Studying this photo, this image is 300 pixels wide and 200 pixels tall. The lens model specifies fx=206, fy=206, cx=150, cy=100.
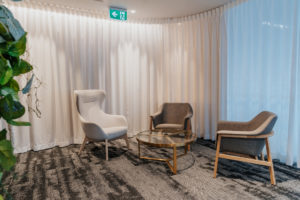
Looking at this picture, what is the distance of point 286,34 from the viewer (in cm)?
280

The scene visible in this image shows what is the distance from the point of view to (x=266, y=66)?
10.0ft

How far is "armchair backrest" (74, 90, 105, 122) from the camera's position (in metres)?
3.52

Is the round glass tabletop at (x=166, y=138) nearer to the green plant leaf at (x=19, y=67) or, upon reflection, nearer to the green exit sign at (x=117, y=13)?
the green plant leaf at (x=19, y=67)

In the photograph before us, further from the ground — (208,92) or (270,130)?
(208,92)

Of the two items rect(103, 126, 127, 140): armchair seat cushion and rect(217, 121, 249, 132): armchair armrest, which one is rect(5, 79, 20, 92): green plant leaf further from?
rect(217, 121, 249, 132): armchair armrest

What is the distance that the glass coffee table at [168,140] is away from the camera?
8.57ft

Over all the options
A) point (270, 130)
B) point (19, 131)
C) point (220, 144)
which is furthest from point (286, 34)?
point (19, 131)

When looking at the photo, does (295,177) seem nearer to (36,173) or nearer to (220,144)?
(220,144)

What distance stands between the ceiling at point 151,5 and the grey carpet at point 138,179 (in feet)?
8.38

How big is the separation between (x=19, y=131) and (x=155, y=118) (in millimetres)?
2328

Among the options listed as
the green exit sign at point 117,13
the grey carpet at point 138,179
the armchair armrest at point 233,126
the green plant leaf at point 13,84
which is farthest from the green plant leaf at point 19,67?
the green exit sign at point 117,13

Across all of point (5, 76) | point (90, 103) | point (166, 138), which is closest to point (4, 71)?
point (5, 76)

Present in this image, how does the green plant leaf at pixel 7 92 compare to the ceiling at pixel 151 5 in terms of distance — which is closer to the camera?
the green plant leaf at pixel 7 92

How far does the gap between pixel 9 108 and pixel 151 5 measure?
11.3 ft
